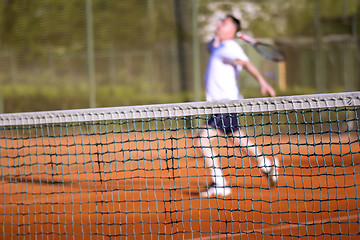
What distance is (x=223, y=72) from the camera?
4.41 meters

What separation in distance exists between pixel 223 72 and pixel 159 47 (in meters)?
4.67

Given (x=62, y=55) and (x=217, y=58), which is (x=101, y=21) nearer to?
(x=62, y=55)

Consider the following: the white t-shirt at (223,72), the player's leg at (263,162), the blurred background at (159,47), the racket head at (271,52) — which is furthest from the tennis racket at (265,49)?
the player's leg at (263,162)

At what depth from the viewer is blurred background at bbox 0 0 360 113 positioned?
8789 mm

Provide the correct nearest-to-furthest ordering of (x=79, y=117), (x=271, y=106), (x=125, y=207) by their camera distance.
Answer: (x=271, y=106) → (x=79, y=117) → (x=125, y=207)

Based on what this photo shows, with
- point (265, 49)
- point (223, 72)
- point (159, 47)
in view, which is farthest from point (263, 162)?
point (159, 47)

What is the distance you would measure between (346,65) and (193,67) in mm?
2629

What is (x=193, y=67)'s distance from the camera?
882cm

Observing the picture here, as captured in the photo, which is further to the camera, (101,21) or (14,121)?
(101,21)

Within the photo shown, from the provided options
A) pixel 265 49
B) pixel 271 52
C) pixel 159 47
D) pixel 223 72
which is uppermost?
pixel 159 47

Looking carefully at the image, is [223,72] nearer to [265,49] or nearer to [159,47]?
[265,49]

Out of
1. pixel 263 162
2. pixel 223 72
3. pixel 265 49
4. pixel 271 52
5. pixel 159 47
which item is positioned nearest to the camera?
pixel 223 72

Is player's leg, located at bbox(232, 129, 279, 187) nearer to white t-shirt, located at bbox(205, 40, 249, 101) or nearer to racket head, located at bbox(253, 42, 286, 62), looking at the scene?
white t-shirt, located at bbox(205, 40, 249, 101)

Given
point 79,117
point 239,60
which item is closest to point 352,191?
point 239,60
